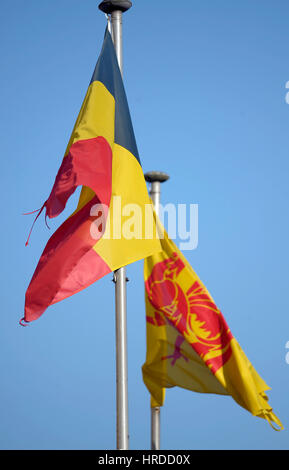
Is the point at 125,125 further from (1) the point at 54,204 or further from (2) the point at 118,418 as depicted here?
(2) the point at 118,418

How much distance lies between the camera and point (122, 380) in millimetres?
10141

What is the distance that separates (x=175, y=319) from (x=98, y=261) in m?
3.76

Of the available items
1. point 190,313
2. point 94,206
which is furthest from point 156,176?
point 94,206

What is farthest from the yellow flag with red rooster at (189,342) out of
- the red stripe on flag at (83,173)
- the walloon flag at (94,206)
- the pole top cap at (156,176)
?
the red stripe on flag at (83,173)

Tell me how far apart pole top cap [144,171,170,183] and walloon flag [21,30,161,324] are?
4.58 meters

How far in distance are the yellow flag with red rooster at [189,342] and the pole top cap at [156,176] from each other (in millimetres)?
Result: 2785

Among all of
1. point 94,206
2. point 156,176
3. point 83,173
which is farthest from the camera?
point 156,176

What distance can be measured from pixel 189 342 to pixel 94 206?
3.90 meters

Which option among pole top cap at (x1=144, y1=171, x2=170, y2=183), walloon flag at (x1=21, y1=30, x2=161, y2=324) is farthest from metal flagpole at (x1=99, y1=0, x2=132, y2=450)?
pole top cap at (x1=144, y1=171, x2=170, y2=183)

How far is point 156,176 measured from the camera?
50.3 ft

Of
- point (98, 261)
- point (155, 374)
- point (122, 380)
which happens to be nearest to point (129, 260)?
Answer: point (98, 261)

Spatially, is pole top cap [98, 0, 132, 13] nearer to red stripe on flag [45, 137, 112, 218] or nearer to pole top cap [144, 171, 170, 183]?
red stripe on flag [45, 137, 112, 218]

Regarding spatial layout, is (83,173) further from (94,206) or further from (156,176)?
(156,176)

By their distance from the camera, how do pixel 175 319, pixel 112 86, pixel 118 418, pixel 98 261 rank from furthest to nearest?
pixel 175 319 < pixel 112 86 < pixel 118 418 < pixel 98 261
